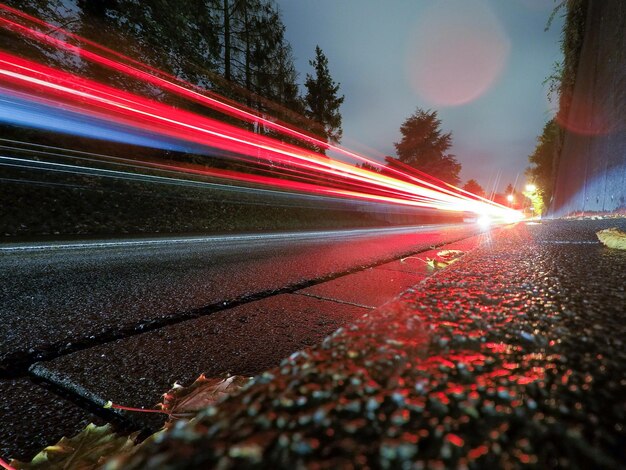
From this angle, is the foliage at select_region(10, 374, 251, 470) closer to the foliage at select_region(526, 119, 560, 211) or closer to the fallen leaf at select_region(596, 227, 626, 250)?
the fallen leaf at select_region(596, 227, 626, 250)

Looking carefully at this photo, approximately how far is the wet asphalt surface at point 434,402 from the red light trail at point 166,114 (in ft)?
25.2

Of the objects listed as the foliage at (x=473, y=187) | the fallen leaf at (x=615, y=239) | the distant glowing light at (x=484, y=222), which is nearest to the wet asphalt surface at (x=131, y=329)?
the fallen leaf at (x=615, y=239)

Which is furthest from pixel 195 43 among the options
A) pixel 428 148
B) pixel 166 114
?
pixel 428 148

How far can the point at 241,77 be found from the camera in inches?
564

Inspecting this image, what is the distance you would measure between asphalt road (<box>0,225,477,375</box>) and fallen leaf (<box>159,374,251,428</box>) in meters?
0.57

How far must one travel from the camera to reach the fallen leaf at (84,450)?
73 centimetres

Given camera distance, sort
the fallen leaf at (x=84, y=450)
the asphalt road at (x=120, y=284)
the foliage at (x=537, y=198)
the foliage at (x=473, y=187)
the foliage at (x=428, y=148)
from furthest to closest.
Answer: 1. the foliage at (x=473, y=187)
2. the foliage at (x=428, y=148)
3. the foliage at (x=537, y=198)
4. the asphalt road at (x=120, y=284)
5. the fallen leaf at (x=84, y=450)

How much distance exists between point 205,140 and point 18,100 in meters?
5.14

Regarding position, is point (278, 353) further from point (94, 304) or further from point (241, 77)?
point (241, 77)

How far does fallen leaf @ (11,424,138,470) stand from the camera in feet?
2.39

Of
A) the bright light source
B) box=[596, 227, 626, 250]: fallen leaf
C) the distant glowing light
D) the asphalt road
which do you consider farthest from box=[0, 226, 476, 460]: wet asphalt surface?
the bright light source

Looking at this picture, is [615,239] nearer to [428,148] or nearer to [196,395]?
[196,395]

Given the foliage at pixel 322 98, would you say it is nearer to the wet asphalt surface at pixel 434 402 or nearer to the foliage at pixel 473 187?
the wet asphalt surface at pixel 434 402

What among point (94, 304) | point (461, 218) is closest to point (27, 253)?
point (94, 304)
